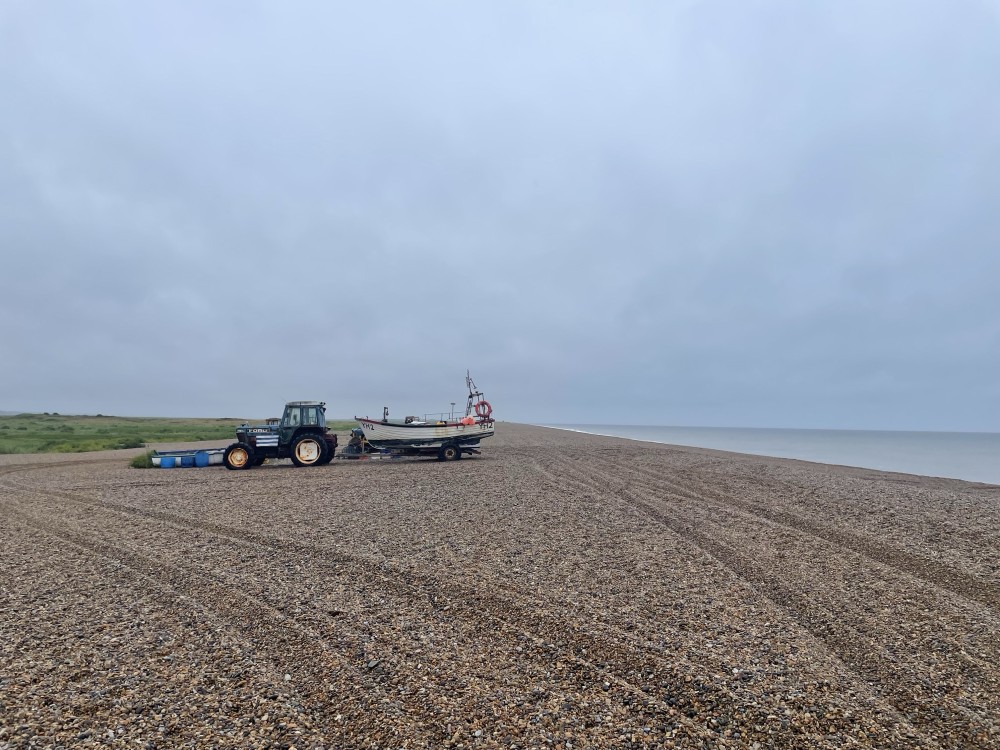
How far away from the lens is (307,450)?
23.1 meters

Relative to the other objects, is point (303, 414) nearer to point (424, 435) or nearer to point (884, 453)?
point (424, 435)

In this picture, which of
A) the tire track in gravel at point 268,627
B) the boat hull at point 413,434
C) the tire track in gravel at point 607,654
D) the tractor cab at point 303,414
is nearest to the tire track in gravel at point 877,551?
the tire track in gravel at point 607,654

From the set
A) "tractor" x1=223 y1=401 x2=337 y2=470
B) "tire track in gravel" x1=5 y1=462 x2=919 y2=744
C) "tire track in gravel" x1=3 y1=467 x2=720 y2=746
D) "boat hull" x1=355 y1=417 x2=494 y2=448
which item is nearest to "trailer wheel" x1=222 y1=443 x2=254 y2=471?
"tractor" x1=223 y1=401 x2=337 y2=470

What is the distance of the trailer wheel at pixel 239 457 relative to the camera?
2214 centimetres

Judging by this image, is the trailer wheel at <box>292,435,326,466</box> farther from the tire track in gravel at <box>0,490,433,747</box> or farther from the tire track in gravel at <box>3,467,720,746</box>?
the tire track in gravel at <box>3,467,720,746</box>

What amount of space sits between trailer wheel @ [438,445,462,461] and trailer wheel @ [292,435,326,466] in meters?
5.56

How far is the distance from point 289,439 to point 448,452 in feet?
23.9

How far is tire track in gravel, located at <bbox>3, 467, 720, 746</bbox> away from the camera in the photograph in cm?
486

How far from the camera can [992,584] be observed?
8.36m

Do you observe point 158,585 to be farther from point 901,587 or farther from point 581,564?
point 901,587

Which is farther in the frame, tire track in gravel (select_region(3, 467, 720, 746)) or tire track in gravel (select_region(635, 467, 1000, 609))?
tire track in gravel (select_region(635, 467, 1000, 609))

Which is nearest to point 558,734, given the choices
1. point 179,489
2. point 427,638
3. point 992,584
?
point 427,638

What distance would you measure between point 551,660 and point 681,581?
3.39 metres

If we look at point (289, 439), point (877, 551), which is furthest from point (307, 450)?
point (877, 551)
